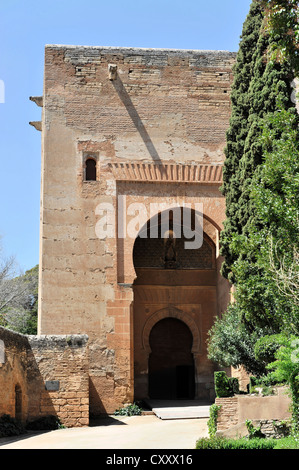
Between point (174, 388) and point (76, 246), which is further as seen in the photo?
point (174, 388)

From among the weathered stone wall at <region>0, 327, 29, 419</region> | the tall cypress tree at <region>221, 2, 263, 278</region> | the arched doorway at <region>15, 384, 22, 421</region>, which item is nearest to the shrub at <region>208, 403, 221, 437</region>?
the tall cypress tree at <region>221, 2, 263, 278</region>

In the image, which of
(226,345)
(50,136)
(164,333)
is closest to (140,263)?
(164,333)

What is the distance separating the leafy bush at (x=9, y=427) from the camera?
1095 centimetres

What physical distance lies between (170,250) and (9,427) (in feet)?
29.2

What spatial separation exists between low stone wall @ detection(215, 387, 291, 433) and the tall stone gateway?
4.46 m

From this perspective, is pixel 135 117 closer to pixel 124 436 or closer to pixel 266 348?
pixel 266 348

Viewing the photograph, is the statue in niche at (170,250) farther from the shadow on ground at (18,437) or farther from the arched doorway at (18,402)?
the shadow on ground at (18,437)

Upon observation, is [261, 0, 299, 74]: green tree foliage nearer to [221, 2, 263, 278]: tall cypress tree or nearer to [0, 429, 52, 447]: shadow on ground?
[221, 2, 263, 278]: tall cypress tree

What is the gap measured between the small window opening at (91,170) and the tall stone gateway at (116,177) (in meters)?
0.02

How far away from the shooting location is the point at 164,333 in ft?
60.9

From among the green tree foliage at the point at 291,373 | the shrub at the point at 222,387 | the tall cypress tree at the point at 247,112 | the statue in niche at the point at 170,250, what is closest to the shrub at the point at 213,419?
the shrub at the point at 222,387

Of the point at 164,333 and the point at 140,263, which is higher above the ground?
the point at 140,263

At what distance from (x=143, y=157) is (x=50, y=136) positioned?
7.20 feet
